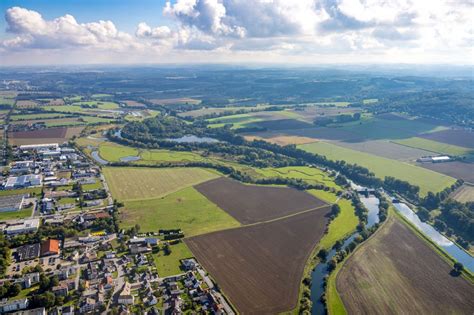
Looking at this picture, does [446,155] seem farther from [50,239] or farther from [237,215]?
[50,239]

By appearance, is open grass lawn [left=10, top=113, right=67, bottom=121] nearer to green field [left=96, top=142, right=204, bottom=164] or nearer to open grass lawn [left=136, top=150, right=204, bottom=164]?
green field [left=96, top=142, right=204, bottom=164]

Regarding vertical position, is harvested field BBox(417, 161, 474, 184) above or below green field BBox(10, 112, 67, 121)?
above

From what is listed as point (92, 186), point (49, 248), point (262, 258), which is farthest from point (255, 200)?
point (49, 248)

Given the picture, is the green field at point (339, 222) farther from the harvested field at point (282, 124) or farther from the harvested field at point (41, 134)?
the harvested field at point (41, 134)

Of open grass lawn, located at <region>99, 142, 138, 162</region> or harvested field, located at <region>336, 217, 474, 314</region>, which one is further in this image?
open grass lawn, located at <region>99, 142, 138, 162</region>

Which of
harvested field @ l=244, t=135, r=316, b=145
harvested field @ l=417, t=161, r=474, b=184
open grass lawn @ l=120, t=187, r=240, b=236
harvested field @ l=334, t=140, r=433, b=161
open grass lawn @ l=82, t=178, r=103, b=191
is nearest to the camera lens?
open grass lawn @ l=120, t=187, r=240, b=236

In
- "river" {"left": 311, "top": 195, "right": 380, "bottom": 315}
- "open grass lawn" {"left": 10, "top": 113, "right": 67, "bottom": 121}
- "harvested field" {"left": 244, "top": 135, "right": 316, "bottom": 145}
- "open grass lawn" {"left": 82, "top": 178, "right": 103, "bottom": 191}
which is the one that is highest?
"open grass lawn" {"left": 82, "top": 178, "right": 103, "bottom": 191}

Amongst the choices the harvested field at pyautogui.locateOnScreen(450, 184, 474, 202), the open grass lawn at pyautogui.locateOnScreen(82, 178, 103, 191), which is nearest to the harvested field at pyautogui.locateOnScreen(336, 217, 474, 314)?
the harvested field at pyautogui.locateOnScreen(450, 184, 474, 202)
